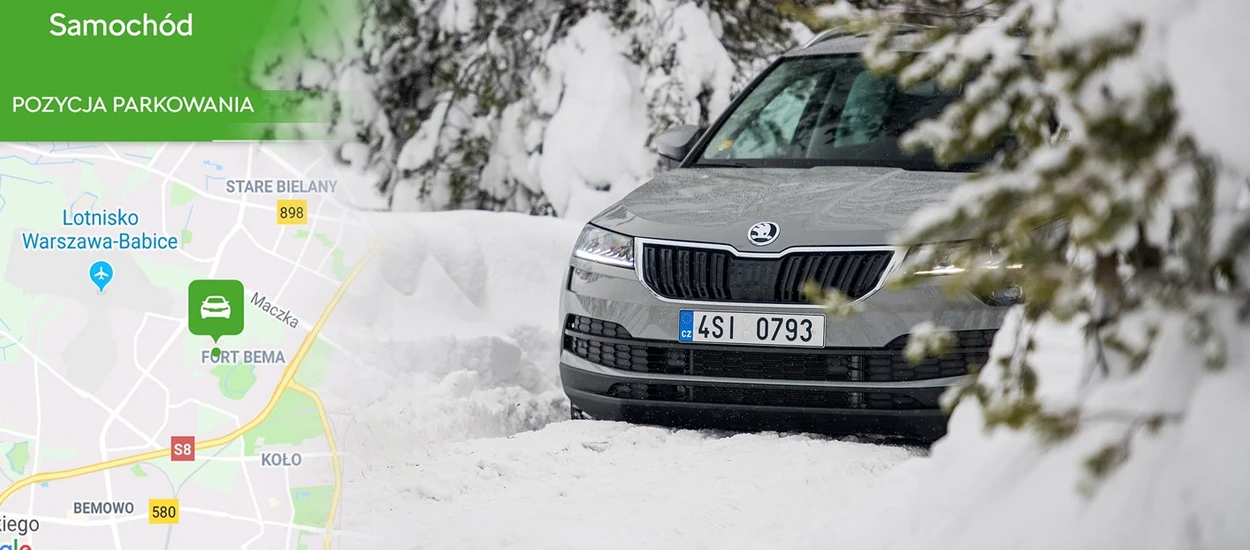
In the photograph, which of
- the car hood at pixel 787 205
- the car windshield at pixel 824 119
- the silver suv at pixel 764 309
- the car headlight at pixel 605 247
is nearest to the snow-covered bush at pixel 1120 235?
the silver suv at pixel 764 309

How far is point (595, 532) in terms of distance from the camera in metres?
4.30

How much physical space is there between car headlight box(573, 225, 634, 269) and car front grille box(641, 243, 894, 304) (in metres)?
0.10

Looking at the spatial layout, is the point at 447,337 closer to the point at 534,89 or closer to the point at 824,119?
the point at 824,119

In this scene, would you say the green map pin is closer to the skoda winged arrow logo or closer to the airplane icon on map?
the airplane icon on map

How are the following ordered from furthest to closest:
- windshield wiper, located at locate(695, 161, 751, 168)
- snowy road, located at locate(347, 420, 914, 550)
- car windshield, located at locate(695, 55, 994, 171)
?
windshield wiper, located at locate(695, 161, 751, 168)
car windshield, located at locate(695, 55, 994, 171)
snowy road, located at locate(347, 420, 914, 550)

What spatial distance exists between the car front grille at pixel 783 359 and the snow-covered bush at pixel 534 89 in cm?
517

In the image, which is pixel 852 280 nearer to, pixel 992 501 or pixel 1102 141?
pixel 992 501

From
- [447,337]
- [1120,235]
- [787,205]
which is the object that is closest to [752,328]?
[787,205]

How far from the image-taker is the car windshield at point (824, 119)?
6234 mm

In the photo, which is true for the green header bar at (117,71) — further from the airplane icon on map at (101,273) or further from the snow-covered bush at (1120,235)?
the snow-covered bush at (1120,235)

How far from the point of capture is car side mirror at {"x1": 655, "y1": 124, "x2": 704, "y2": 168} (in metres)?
6.66

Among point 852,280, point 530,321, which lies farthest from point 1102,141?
point 530,321

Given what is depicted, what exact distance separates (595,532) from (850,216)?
1.70m

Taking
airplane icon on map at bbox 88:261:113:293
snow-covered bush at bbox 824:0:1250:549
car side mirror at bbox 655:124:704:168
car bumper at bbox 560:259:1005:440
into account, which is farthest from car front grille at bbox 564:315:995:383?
snow-covered bush at bbox 824:0:1250:549
